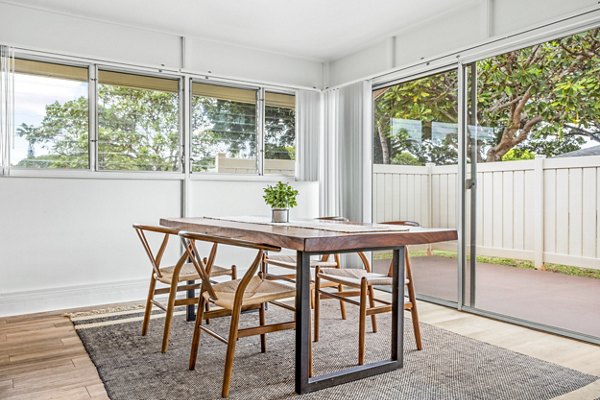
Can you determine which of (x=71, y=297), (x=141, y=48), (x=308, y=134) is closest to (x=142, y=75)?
(x=141, y=48)

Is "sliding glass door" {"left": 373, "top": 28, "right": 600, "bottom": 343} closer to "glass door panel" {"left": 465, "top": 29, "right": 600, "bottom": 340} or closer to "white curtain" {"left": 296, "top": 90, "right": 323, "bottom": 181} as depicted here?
"glass door panel" {"left": 465, "top": 29, "right": 600, "bottom": 340}

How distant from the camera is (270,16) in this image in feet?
13.5

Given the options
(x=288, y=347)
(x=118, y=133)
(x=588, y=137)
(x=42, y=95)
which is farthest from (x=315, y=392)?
(x=42, y=95)

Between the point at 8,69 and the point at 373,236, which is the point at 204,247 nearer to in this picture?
the point at 8,69

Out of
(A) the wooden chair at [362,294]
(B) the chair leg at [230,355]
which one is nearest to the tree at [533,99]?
(A) the wooden chair at [362,294]

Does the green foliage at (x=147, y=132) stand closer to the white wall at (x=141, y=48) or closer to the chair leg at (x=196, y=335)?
the white wall at (x=141, y=48)

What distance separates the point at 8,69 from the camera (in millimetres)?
3865

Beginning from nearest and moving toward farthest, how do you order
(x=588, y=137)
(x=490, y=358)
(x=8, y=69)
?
(x=490, y=358) < (x=588, y=137) < (x=8, y=69)

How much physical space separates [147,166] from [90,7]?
4.61ft

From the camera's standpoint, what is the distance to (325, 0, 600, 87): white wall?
11.0ft

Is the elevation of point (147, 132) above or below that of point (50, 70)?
below

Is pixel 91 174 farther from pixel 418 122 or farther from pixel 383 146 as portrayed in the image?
pixel 418 122

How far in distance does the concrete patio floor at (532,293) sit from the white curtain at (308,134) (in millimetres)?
1700

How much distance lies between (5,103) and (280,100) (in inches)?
102
